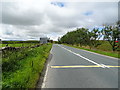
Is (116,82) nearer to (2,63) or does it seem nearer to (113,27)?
(2,63)

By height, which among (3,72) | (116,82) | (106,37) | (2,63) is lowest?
(116,82)

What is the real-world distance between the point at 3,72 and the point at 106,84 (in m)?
4.93

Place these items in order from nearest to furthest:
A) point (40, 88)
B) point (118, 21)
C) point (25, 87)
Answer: point (25, 87), point (40, 88), point (118, 21)

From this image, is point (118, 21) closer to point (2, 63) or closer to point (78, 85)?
point (78, 85)

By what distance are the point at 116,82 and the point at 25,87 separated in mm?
3816

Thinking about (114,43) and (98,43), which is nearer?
(114,43)

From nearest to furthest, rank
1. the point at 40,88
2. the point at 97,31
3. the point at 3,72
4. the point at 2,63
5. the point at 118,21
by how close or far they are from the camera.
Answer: the point at 40,88, the point at 3,72, the point at 2,63, the point at 118,21, the point at 97,31

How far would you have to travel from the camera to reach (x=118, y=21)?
21109 millimetres

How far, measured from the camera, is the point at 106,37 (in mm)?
24094

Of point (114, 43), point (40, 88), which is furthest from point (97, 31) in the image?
point (40, 88)

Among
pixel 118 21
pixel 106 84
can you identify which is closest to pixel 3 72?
pixel 106 84

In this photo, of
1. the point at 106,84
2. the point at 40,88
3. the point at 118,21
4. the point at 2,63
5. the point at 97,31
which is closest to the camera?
the point at 40,88

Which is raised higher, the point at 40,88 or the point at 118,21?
the point at 118,21

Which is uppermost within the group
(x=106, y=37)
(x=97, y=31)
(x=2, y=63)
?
(x=97, y=31)
